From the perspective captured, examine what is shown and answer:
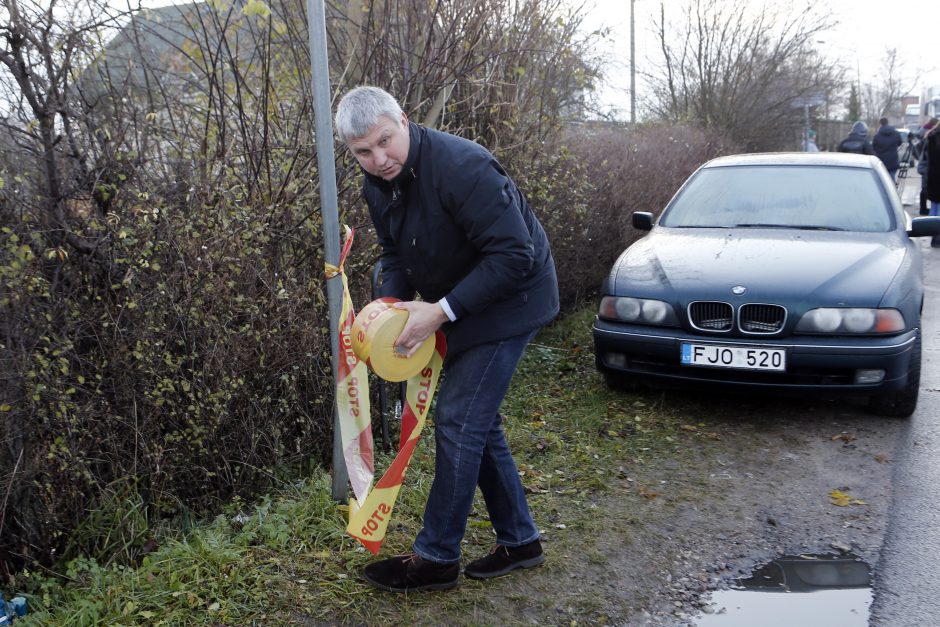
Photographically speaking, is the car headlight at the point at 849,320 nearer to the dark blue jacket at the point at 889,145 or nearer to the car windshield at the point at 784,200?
the car windshield at the point at 784,200

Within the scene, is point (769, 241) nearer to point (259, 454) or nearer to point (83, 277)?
point (259, 454)

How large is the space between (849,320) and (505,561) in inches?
110

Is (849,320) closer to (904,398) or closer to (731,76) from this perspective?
Answer: (904,398)

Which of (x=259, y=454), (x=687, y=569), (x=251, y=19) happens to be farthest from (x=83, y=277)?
(x=687, y=569)

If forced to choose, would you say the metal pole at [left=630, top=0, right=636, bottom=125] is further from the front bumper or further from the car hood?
the front bumper

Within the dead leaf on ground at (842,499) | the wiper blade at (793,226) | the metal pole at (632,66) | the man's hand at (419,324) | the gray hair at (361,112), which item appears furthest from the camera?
the metal pole at (632,66)

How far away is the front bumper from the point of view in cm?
486

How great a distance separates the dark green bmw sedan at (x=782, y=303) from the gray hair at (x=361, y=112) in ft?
9.80

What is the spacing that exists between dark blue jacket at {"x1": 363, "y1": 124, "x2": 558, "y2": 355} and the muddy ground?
110 centimetres

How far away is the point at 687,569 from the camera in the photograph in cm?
353

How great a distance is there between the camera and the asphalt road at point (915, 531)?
3.17m

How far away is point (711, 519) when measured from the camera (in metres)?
3.97

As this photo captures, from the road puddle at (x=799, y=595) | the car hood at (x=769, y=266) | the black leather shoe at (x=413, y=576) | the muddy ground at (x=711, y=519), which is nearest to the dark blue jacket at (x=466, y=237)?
the black leather shoe at (x=413, y=576)

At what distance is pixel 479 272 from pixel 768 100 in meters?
21.6
